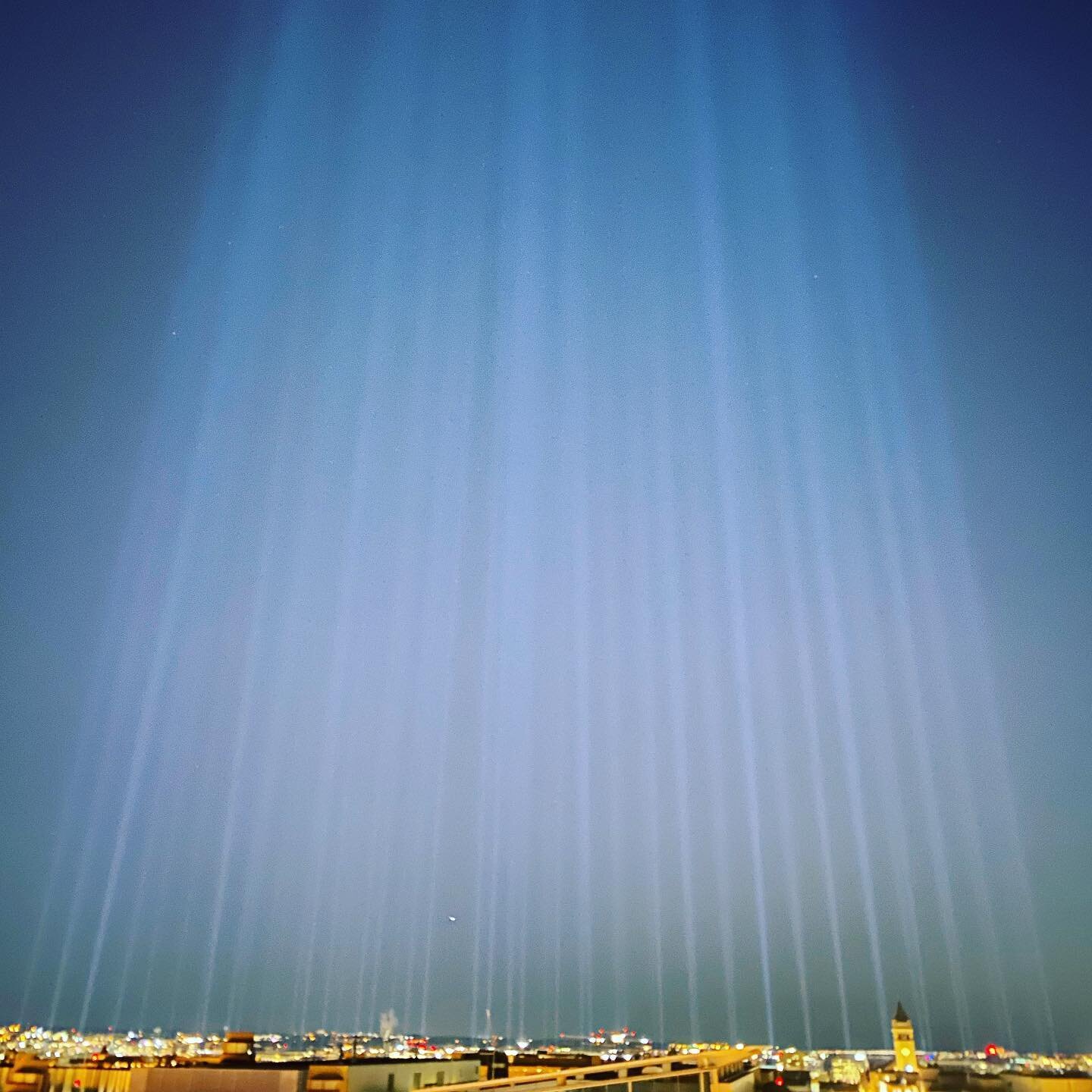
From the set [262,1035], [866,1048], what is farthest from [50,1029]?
[866,1048]

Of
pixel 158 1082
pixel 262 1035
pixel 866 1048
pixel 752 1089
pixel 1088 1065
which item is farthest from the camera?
pixel 262 1035

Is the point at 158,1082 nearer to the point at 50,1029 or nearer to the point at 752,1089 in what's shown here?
the point at 752,1089

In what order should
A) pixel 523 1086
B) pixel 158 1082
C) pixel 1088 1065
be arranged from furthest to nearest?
pixel 1088 1065 → pixel 158 1082 → pixel 523 1086

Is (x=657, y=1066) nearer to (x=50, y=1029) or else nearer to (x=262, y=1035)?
(x=50, y=1029)

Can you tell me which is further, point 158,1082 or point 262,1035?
point 262,1035

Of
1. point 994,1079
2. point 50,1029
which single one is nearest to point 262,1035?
point 50,1029

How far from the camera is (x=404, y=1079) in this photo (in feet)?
70.1

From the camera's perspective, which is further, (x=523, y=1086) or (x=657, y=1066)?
(x=657, y=1066)

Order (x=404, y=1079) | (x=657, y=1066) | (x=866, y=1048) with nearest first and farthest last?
(x=657, y=1066) → (x=404, y=1079) → (x=866, y=1048)

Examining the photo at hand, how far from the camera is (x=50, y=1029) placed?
123188 mm

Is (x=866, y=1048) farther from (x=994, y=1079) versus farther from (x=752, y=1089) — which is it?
(x=752, y=1089)

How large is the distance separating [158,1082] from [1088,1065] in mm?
25978

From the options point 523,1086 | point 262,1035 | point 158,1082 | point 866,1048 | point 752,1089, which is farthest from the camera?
point 262,1035

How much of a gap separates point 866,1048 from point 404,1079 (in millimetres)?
94260
